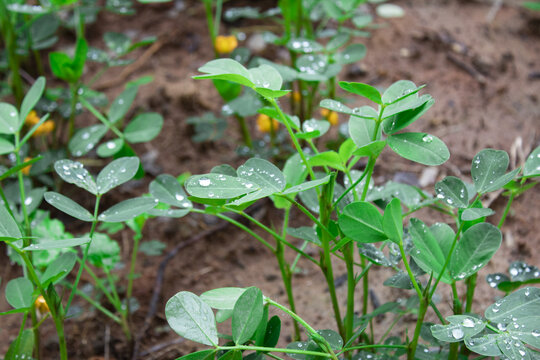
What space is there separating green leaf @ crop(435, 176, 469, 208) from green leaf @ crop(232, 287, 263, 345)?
0.41 m

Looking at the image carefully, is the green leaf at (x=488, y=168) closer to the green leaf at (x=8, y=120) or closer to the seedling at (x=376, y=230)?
the seedling at (x=376, y=230)

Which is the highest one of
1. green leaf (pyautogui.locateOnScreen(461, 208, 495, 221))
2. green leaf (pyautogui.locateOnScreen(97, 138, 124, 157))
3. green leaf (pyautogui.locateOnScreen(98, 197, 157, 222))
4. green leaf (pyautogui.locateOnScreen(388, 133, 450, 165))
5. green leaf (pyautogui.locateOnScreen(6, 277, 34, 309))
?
green leaf (pyautogui.locateOnScreen(388, 133, 450, 165))

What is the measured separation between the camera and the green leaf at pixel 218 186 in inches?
36.1

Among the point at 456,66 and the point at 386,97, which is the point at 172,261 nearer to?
the point at 386,97

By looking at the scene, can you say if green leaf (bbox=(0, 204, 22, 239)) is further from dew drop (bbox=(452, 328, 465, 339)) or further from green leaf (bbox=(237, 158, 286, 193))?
dew drop (bbox=(452, 328, 465, 339))

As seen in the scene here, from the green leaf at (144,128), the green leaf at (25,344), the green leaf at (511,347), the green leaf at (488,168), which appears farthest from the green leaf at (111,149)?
→ the green leaf at (511,347)

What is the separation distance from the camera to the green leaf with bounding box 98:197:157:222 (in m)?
1.07

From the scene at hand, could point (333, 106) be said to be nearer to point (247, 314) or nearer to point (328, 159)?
point (328, 159)

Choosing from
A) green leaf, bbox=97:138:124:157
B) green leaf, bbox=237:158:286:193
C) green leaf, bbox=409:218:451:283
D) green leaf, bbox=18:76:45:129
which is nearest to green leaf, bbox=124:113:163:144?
green leaf, bbox=97:138:124:157

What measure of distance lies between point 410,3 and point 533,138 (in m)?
1.10

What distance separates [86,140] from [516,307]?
51.1 inches

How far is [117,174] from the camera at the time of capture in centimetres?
117

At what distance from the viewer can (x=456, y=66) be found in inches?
94.5

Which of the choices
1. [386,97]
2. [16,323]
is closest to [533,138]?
[386,97]
